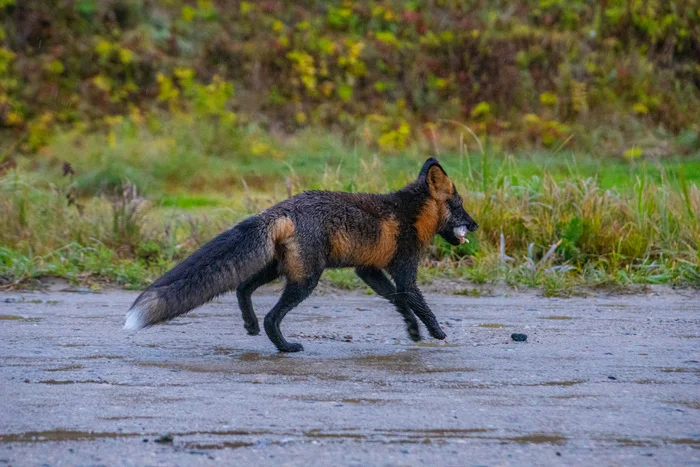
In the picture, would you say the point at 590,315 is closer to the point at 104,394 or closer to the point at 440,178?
the point at 440,178

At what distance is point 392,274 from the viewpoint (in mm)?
6867

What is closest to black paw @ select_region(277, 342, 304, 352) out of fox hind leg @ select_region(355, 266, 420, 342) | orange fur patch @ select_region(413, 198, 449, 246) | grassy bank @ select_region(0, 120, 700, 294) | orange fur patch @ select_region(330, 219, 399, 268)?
orange fur patch @ select_region(330, 219, 399, 268)

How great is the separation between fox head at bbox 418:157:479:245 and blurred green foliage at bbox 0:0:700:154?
11960mm

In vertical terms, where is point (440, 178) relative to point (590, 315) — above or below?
above

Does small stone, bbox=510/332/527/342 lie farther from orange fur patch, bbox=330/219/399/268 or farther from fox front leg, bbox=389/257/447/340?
orange fur patch, bbox=330/219/399/268

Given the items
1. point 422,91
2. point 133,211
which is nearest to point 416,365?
point 133,211

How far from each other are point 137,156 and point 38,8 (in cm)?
807

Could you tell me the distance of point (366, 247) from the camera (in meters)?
6.67

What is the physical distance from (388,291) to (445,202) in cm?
84

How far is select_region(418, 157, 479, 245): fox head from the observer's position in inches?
283

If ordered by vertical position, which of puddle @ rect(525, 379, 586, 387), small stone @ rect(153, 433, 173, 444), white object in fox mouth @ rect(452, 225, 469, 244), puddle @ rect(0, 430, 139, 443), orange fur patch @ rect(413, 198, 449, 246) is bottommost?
puddle @ rect(525, 379, 586, 387)

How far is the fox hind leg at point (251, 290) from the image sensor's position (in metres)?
6.52

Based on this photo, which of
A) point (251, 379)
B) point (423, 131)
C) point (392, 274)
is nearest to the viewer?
point (251, 379)

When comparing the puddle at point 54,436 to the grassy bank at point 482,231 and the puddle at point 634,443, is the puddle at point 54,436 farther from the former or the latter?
the grassy bank at point 482,231
